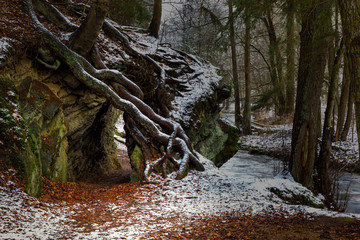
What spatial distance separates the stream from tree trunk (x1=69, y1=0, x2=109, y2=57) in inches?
267

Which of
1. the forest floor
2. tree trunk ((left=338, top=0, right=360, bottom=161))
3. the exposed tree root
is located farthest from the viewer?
the exposed tree root

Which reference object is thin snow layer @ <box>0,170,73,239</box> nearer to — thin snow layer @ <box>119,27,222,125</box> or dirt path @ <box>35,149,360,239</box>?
dirt path @ <box>35,149,360,239</box>

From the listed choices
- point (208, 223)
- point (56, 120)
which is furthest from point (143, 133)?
point (208, 223)

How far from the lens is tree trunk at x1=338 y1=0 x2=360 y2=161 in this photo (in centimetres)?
359

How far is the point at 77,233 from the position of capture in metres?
3.41

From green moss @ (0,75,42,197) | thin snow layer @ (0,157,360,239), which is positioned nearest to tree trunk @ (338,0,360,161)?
thin snow layer @ (0,157,360,239)

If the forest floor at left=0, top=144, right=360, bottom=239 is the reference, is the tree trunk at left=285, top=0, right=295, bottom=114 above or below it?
above

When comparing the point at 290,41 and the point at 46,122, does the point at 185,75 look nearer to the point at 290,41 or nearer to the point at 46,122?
the point at 290,41

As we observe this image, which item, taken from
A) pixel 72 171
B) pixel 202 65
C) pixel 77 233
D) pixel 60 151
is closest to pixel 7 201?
pixel 77 233

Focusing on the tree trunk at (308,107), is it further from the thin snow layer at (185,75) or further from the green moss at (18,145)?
the green moss at (18,145)

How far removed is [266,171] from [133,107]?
753 centimetres

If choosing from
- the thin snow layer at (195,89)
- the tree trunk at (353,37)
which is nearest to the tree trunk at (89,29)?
the thin snow layer at (195,89)

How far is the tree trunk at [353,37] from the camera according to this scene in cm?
359

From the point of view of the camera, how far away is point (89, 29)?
6.46m
